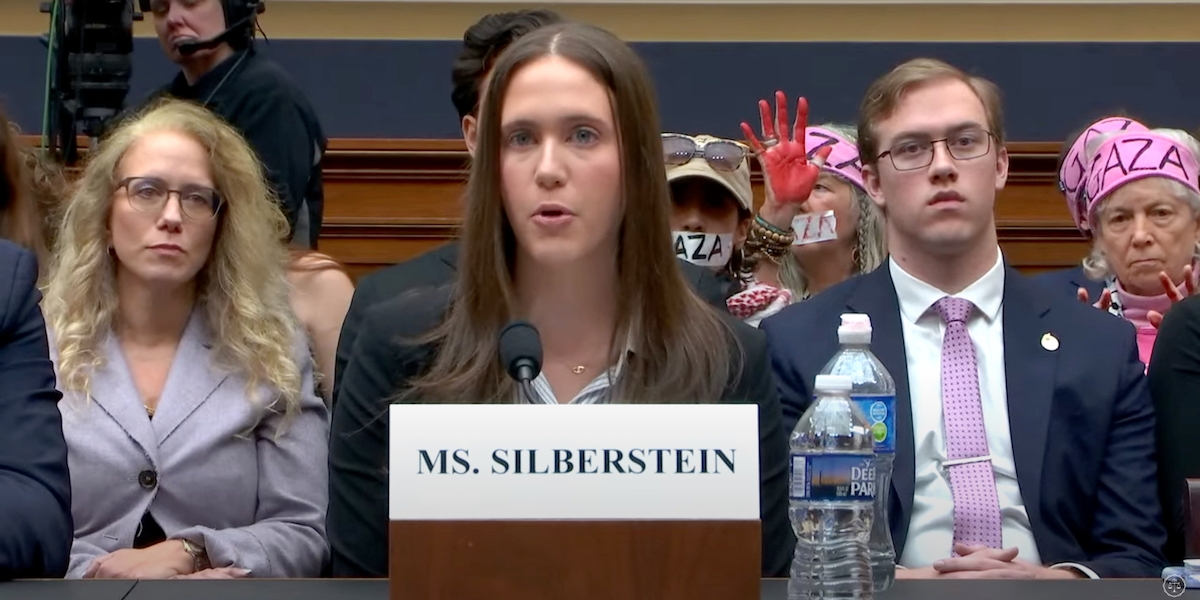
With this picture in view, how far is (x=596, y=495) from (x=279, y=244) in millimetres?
1668

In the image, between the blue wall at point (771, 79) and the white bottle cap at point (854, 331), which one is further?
the blue wall at point (771, 79)

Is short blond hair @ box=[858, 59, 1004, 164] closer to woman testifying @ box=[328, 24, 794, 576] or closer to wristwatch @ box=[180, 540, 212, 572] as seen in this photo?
woman testifying @ box=[328, 24, 794, 576]

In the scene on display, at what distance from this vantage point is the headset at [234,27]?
3678 millimetres

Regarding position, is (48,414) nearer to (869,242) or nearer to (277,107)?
(277,107)

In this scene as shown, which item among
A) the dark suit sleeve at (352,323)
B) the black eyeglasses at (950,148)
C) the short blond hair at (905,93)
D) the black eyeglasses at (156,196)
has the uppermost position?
the short blond hair at (905,93)

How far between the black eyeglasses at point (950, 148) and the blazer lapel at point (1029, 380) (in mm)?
228

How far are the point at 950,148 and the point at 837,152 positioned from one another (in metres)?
0.93

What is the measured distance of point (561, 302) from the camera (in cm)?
217

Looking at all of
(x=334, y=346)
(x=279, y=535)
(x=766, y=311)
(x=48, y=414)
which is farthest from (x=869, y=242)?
(x=48, y=414)

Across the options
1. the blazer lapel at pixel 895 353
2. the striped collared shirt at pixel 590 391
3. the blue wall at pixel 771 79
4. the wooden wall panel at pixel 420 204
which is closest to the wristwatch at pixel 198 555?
the striped collared shirt at pixel 590 391

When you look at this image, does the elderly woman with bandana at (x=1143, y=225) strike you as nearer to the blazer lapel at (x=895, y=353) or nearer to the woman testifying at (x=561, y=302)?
the blazer lapel at (x=895, y=353)

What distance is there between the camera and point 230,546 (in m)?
2.59

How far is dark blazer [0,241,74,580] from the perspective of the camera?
1.96m

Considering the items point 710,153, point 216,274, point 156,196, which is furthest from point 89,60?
point 710,153
